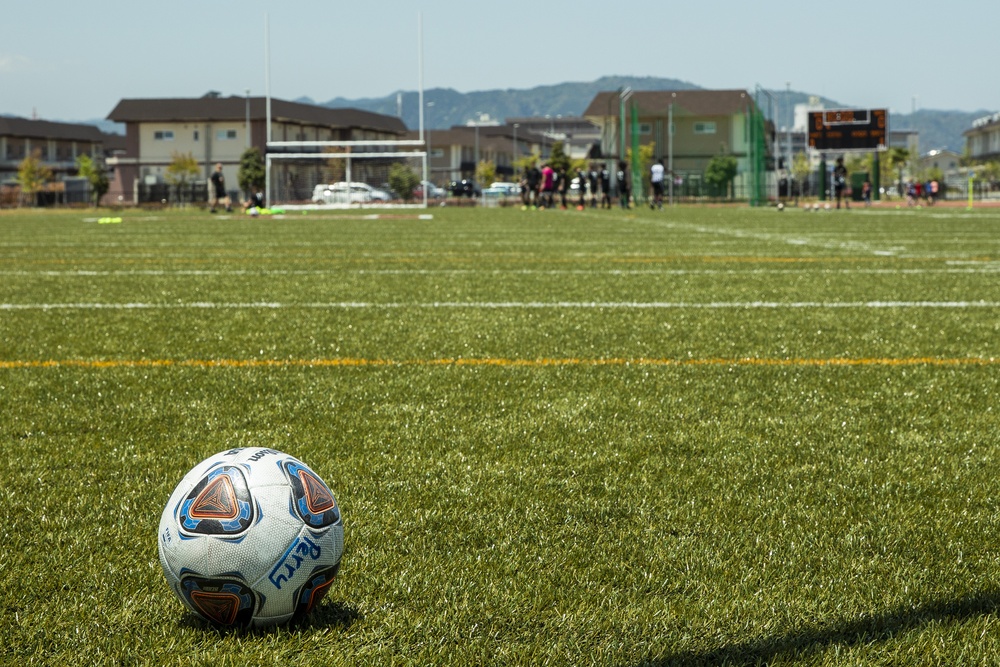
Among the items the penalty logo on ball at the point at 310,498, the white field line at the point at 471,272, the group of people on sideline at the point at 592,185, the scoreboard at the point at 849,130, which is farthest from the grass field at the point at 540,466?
the scoreboard at the point at 849,130

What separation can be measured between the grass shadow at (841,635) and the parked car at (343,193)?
154 feet

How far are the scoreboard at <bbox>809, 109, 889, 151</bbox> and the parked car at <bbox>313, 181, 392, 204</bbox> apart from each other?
2174 centimetres

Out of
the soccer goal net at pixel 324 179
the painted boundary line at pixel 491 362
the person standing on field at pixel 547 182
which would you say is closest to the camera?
the painted boundary line at pixel 491 362

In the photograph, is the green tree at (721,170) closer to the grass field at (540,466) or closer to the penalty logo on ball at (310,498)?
the grass field at (540,466)

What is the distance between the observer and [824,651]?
2.72m

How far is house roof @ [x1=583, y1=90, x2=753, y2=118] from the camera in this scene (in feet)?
294

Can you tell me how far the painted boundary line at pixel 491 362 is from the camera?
22.0ft

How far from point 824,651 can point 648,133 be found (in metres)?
91.8

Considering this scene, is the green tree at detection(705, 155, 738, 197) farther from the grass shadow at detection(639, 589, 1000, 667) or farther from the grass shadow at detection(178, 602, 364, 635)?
the grass shadow at detection(178, 602, 364, 635)

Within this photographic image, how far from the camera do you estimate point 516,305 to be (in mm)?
9789

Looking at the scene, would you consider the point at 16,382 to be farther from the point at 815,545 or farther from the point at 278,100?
the point at 278,100

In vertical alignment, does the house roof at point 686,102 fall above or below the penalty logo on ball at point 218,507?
above

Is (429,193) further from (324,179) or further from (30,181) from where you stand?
(30,181)

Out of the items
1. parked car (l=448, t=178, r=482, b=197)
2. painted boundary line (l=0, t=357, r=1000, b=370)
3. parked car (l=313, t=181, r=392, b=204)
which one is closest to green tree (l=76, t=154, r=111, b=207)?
parked car (l=448, t=178, r=482, b=197)
